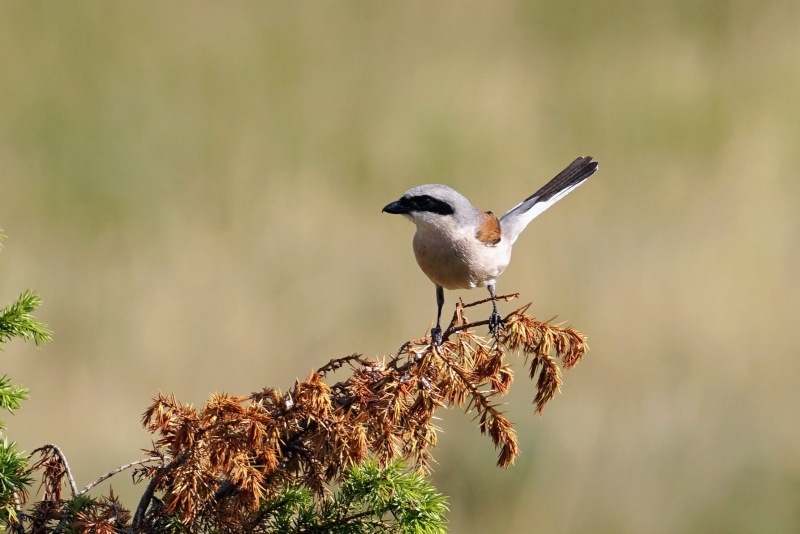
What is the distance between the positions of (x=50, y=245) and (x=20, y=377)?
1.09 metres

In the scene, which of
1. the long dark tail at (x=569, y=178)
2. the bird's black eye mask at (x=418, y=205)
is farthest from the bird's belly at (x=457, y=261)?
the long dark tail at (x=569, y=178)

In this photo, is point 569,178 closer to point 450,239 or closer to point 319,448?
point 450,239

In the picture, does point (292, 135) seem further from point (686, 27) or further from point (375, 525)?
point (375, 525)

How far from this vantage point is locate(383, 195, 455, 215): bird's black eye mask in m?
3.15

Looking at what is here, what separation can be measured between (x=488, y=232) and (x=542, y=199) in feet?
4.00

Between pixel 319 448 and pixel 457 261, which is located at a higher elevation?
pixel 457 261

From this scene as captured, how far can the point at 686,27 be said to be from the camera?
24.2 feet

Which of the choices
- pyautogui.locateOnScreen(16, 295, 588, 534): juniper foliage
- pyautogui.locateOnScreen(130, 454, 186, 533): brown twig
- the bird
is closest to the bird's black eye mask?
the bird

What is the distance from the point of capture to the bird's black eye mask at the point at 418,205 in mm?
3150

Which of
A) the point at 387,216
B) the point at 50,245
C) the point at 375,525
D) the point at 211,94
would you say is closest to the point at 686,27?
the point at 387,216

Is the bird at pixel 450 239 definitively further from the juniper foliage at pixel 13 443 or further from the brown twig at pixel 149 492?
the brown twig at pixel 149 492

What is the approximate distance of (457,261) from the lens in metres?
3.16

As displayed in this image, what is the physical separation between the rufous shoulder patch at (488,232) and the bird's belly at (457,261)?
0.14 feet

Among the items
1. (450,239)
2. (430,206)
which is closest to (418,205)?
(430,206)
